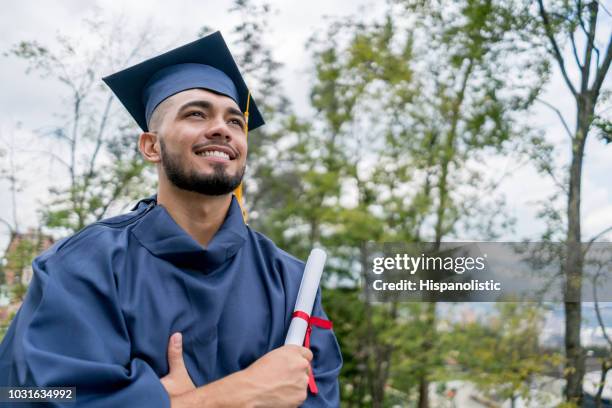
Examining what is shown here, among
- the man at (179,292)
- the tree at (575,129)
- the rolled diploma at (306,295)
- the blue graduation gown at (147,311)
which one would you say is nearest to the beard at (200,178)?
the man at (179,292)

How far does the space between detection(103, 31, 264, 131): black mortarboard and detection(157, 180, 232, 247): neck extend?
1.15ft

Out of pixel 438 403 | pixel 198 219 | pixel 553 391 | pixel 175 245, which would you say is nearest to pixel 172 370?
pixel 175 245

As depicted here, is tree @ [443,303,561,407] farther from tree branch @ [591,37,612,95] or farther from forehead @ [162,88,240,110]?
forehead @ [162,88,240,110]

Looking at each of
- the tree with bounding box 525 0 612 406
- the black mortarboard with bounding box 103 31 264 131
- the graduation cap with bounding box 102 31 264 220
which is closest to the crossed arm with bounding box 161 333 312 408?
the graduation cap with bounding box 102 31 264 220

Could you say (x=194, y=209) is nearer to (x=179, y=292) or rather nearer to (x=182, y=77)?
(x=179, y=292)

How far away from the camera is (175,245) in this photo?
1898mm

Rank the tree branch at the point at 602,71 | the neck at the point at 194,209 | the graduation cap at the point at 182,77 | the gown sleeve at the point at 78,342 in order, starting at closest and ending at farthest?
the gown sleeve at the point at 78,342
the neck at the point at 194,209
the graduation cap at the point at 182,77
the tree branch at the point at 602,71

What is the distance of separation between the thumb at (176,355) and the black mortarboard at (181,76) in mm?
824

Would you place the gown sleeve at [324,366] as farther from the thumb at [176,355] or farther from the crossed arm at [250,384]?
the thumb at [176,355]

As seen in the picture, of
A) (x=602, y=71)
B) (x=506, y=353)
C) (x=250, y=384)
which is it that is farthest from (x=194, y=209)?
(x=506, y=353)

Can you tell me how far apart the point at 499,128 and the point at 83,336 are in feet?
24.4

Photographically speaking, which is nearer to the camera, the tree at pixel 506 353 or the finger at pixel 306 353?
the finger at pixel 306 353

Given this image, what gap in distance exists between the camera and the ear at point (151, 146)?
6.76 feet

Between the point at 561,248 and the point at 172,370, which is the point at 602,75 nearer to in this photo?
the point at 561,248
